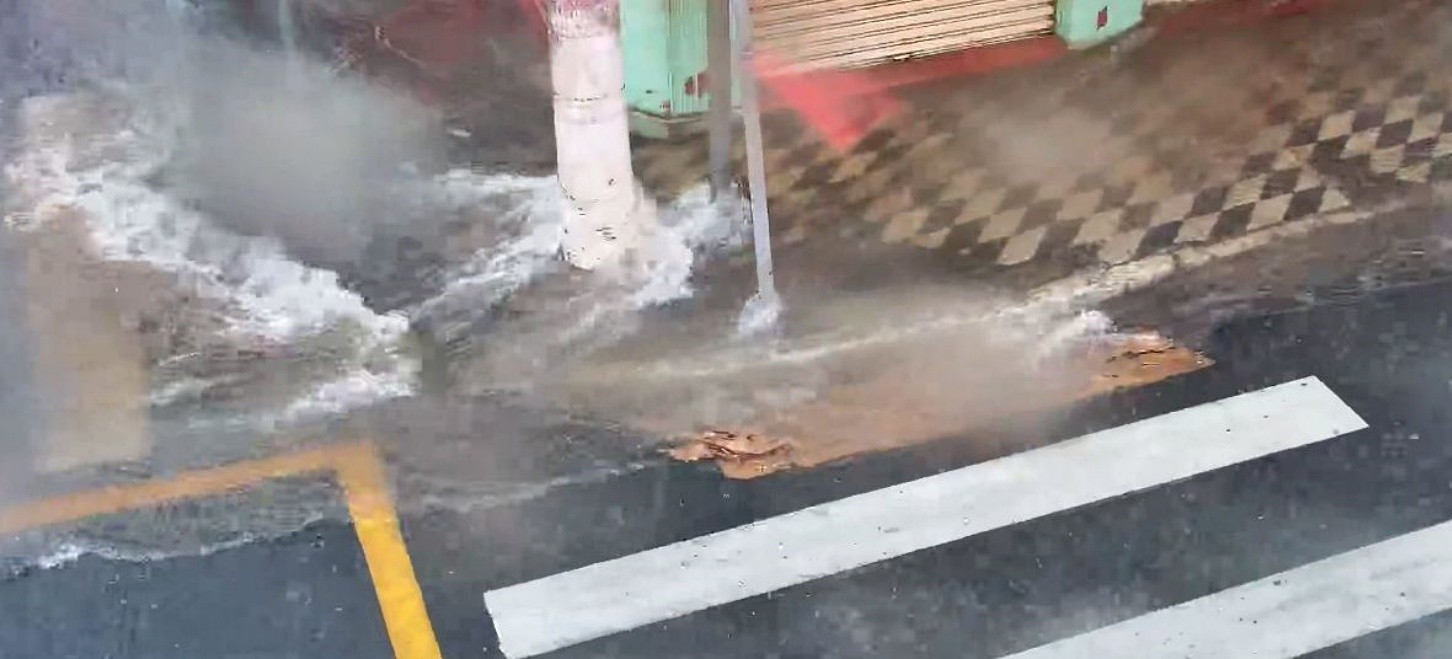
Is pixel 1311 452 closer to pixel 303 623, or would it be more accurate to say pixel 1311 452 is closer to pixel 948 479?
pixel 948 479

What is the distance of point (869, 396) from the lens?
4715mm

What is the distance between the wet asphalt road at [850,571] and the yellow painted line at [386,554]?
0.04 meters

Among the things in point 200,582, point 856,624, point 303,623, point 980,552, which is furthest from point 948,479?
point 200,582

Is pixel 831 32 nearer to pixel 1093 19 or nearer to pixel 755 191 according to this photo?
pixel 1093 19

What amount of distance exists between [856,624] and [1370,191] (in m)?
3.30

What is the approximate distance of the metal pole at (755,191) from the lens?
4.79 meters

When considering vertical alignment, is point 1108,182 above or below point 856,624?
above

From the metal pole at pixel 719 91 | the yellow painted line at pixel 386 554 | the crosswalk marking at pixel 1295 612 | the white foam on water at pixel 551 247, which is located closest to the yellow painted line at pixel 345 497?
the yellow painted line at pixel 386 554

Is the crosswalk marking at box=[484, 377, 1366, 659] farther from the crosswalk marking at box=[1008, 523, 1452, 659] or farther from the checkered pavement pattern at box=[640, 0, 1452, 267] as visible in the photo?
the checkered pavement pattern at box=[640, 0, 1452, 267]

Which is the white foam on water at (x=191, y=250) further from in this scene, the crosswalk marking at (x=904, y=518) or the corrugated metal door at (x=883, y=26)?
the corrugated metal door at (x=883, y=26)

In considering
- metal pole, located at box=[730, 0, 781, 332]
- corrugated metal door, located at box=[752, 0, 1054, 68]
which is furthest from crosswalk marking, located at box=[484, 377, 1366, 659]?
corrugated metal door, located at box=[752, 0, 1054, 68]

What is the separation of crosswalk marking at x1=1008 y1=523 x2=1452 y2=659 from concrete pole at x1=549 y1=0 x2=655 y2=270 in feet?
7.70

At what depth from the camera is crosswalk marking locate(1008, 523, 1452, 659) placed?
150 inches

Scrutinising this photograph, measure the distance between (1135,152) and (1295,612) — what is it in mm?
2673
